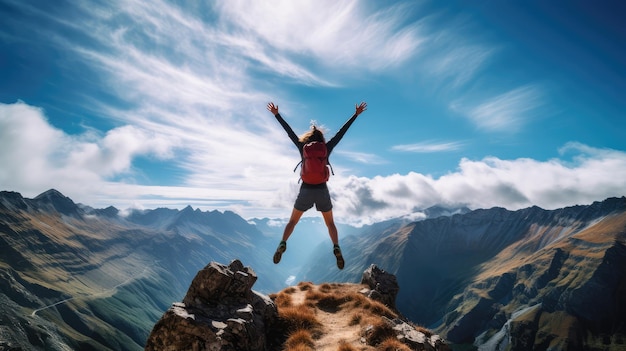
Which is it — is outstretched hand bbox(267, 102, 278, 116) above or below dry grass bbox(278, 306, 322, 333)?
above

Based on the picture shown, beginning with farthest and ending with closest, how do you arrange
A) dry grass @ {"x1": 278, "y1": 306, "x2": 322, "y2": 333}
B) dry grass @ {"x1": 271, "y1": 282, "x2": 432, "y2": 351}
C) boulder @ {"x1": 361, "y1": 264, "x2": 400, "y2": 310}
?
boulder @ {"x1": 361, "y1": 264, "x2": 400, "y2": 310}
dry grass @ {"x1": 278, "y1": 306, "x2": 322, "y2": 333}
dry grass @ {"x1": 271, "y1": 282, "x2": 432, "y2": 351}

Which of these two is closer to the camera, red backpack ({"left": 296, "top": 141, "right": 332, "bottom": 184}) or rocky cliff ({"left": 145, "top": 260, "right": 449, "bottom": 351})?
rocky cliff ({"left": 145, "top": 260, "right": 449, "bottom": 351})

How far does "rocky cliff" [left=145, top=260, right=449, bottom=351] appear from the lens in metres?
10.7

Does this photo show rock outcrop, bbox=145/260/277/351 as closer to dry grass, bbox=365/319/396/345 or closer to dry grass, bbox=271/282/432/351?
dry grass, bbox=271/282/432/351

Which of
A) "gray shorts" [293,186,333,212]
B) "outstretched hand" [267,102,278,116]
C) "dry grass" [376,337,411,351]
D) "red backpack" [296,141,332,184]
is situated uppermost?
"outstretched hand" [267,102,278,116]

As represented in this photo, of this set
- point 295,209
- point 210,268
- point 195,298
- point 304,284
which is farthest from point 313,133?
point 304,284

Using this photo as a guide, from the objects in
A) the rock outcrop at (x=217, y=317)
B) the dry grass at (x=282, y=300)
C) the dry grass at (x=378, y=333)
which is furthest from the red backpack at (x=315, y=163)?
the dry grass at (x=282, y=300)

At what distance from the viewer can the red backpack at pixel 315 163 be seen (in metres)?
12.0

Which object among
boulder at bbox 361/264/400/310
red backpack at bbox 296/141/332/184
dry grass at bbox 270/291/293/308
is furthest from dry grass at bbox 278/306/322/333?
boulder at bbox 361/264/400/310

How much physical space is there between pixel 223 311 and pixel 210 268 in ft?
6.05

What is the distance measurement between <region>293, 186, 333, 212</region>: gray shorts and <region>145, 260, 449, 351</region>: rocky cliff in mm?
4463

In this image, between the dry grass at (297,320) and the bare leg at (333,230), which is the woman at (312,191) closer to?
the bare leg at (333,230)

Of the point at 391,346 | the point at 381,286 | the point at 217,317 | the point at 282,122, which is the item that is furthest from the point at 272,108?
the point at 381,286

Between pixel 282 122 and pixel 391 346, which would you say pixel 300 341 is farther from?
pixel 282 122
